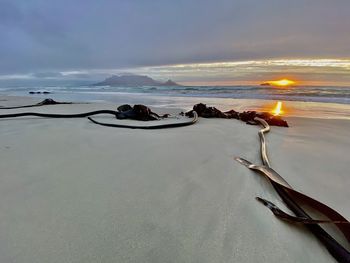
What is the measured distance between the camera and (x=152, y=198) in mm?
1165

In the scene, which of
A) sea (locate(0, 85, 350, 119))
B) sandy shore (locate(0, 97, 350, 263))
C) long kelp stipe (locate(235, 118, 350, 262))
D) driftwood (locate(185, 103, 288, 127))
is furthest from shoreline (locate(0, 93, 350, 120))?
long kelp stipe (locate(235, 118, 350, 262))

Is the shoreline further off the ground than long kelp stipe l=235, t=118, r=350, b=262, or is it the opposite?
long kelp stipe l=235, t=118, r=350, b=262

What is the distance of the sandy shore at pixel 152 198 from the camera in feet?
2.74

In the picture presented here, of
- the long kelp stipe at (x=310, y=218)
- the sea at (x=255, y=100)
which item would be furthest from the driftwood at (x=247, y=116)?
the long kelp stipe at (x=310, y=218)

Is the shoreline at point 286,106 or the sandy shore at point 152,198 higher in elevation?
the sandy shore at point 152,198

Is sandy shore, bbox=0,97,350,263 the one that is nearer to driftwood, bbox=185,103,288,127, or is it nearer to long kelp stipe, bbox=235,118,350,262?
long kelp stipe, bbox=235,118,350,262

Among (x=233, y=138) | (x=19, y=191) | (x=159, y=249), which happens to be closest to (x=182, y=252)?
(x=159, y=249)

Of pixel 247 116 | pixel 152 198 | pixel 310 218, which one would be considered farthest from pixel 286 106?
pixel 152 198

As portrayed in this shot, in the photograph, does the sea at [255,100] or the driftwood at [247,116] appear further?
the sea at [255,100]

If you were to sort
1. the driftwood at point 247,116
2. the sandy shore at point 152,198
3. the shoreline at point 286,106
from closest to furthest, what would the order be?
1. the sandy shore at point 152,198
2. the driftwood at point 247,116
3. the shoreline at point 286,106

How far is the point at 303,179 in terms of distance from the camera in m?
1.56

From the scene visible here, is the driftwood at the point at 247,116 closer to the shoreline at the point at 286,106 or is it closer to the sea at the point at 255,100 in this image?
the shoreline at the point at 286,106

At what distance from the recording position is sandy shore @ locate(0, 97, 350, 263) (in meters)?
0.84

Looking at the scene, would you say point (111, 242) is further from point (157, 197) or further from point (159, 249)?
point (157, 197)
